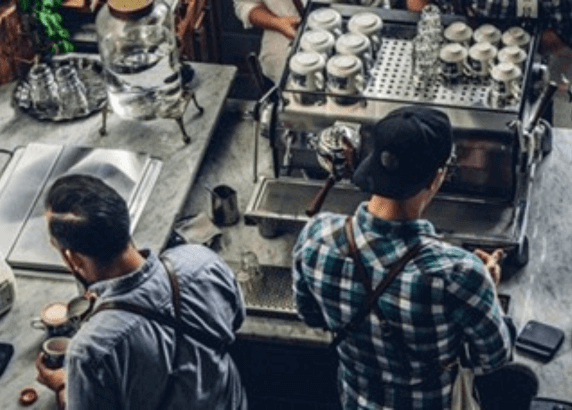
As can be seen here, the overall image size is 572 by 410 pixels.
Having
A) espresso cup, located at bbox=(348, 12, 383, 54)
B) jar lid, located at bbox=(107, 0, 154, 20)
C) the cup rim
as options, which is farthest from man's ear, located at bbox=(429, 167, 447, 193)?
jar lid, located at bbox=(107, 0, 154, 20)

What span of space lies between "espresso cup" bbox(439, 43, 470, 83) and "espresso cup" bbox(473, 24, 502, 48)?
0.09m

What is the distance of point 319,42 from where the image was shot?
4.30 metres

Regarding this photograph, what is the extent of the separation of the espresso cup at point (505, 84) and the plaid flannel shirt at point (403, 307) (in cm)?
89

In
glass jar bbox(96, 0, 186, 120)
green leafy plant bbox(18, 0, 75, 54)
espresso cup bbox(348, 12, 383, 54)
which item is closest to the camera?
espresso cup bbox(348, 12, 383, 54)

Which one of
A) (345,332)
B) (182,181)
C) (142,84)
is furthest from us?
(142,84)

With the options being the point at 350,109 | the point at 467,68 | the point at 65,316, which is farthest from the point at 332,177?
the point at 65,316

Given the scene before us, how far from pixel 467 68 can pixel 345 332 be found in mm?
1238

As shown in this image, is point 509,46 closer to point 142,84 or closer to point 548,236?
point 548,236

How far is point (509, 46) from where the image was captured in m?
4.30

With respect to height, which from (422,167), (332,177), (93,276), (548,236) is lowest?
(548,236)

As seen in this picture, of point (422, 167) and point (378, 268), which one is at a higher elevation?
point (422, 167)

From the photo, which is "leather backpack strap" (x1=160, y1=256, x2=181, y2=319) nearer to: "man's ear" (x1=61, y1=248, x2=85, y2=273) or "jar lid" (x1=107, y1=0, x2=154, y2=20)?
"man's ear" (x1=61, y1=248, x2=85, y2=273)

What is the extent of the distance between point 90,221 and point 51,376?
0.80 metres

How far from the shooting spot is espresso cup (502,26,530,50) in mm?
4312
